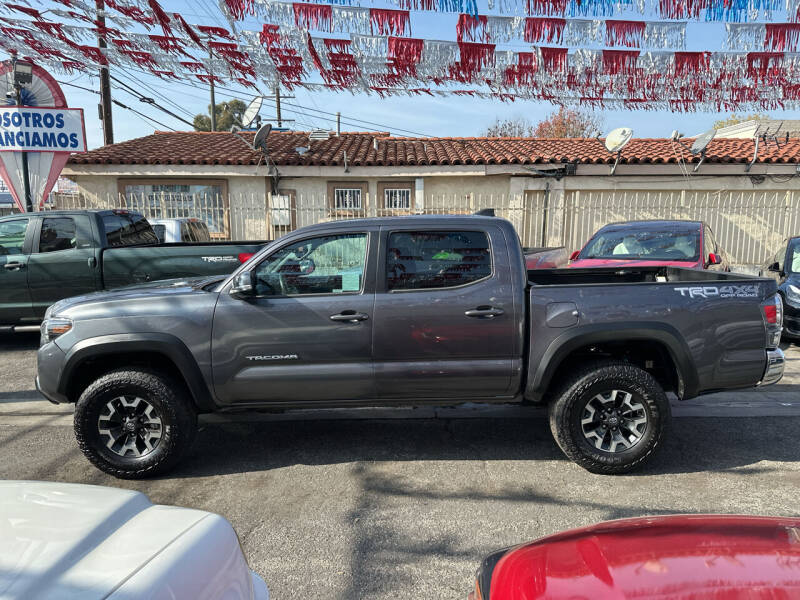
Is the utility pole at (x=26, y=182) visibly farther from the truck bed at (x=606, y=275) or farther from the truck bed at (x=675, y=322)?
the truck bed at (x=675, y=322)

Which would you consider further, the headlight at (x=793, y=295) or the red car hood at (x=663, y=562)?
the headlight at (x=793, y=295)

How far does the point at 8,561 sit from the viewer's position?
1.38 metres

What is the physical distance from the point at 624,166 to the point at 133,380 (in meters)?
14.0

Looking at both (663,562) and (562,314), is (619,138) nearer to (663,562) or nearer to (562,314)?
(562,314)

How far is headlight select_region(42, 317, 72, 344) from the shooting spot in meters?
3.93

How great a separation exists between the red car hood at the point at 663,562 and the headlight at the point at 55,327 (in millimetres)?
3507

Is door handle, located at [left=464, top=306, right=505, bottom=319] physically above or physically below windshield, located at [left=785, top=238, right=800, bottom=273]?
below

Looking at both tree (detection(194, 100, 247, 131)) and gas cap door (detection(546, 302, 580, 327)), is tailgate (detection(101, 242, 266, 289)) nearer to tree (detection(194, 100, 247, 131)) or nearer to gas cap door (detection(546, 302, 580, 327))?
gas cap door (detection(546, 302, 580, 327))

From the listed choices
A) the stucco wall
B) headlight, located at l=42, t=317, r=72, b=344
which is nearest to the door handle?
headlight, located at l=42, t=317, r=72, b=344

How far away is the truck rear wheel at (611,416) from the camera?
12.7 ft

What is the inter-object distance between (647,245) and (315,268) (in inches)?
237

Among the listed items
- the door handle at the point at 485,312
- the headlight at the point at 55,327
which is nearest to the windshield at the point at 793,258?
the door handle at the point at 485,312

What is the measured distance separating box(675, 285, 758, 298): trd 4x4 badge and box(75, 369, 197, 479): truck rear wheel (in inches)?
146

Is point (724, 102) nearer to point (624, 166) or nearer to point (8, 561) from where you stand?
point (624, 166)
